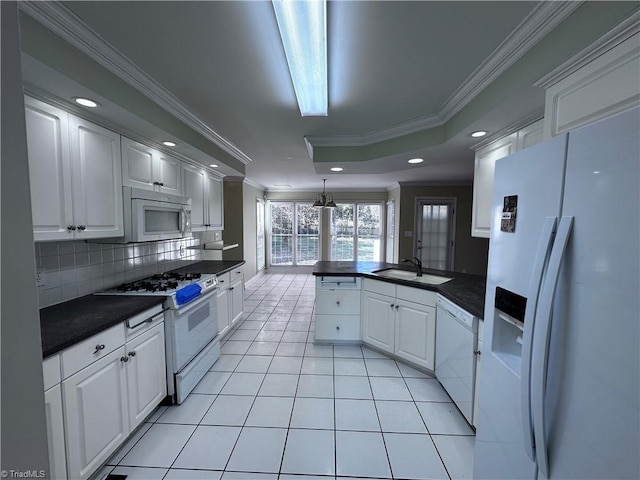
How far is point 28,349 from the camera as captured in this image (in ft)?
1.47

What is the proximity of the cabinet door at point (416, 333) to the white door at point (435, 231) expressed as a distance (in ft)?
11.8

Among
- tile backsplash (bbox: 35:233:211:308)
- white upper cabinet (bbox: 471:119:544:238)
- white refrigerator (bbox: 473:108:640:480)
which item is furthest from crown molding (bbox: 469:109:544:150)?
tile backsplash (bbox: 35:233:211:308)

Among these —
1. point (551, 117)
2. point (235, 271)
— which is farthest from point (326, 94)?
point (235, 271)

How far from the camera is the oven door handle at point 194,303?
208 centimetres

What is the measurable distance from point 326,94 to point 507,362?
6.29 ft

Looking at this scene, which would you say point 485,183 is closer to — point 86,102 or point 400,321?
point 400,321

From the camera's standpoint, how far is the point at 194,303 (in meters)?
2.30

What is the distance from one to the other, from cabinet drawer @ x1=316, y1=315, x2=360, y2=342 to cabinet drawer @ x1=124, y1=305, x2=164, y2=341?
1.66 metres

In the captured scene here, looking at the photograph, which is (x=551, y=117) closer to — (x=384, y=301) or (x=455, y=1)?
(x=455, y=1)

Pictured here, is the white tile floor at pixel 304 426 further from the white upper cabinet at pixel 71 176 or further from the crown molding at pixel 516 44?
the crown molding at pixel 516 44

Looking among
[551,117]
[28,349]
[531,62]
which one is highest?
[531,62]

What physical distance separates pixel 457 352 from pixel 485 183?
1433 millimetres

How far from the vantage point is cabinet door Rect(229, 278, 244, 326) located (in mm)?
3303

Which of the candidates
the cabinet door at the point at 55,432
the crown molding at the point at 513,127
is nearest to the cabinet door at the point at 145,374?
the cabinet door at the point at 55,432
